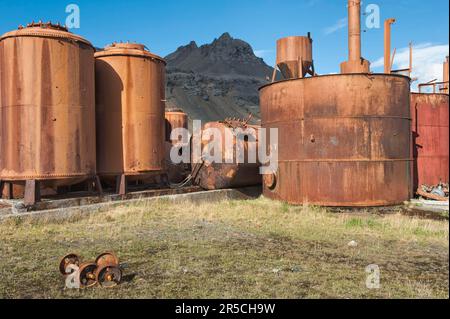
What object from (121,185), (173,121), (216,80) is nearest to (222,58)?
(216,80)

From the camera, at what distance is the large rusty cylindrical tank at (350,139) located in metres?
10.3

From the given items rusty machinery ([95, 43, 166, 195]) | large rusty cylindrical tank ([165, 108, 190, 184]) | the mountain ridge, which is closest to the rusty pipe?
rusty machinery ([95, 43, 166, 195])

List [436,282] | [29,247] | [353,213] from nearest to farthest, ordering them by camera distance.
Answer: [436,282] → [29,247] → [353,213]

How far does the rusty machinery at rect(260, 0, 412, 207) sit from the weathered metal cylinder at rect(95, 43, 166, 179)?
13.0 ft

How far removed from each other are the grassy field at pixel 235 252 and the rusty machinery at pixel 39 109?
4.12 ft

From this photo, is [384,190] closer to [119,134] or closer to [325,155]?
[325,155]

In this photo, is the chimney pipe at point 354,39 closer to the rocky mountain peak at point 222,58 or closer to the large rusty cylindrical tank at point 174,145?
the large rusty cylindrical tank at point 174,145

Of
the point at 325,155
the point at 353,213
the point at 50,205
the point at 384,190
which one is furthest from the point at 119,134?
the point at 384,190

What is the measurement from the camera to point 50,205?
8.56 meters

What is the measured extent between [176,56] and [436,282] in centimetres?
12784

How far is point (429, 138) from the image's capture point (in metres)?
13.5

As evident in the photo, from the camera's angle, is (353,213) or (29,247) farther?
(353,213)

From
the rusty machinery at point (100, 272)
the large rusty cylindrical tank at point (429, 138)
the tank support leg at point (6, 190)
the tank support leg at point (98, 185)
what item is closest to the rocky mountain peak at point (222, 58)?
the large rusty cylindrical tank at point (429, 138)

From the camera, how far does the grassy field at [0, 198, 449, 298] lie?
176 inches
